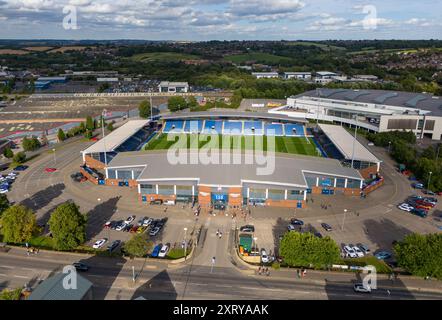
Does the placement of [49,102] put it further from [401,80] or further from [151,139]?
[401,80]

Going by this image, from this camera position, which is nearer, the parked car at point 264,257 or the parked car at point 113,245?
the parked car at point 264,257

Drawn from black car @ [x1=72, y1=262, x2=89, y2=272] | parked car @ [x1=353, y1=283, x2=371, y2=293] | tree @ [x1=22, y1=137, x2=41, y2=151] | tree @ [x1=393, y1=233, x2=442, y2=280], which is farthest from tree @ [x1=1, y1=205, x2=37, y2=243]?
tree @ [x1=393, y1=233, x2=442, y2=280]

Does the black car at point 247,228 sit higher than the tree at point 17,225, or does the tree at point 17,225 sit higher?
the tree at point 17,225

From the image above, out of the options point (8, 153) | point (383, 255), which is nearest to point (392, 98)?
point (383, 255)

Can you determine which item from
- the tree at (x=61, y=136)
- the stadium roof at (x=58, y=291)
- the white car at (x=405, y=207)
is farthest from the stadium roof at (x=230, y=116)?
the stadium roof at (x=58, y=291)

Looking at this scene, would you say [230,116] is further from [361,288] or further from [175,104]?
[361,288]

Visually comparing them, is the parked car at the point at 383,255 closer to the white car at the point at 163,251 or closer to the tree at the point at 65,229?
the white car at the point at 163,251
